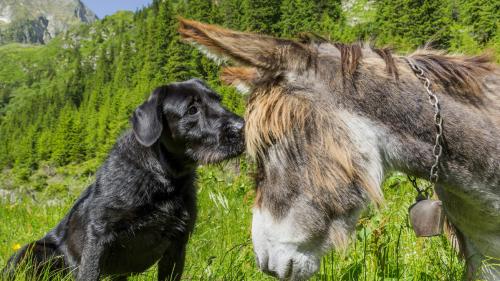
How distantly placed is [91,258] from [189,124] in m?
1.13

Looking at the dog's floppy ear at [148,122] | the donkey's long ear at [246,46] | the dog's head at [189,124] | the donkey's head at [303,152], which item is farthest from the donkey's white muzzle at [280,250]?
the dog's floppy ear at [148,122]

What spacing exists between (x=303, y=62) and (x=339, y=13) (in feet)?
205

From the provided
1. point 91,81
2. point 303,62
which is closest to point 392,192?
point 303,62

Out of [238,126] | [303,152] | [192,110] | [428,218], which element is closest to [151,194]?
[192,110]

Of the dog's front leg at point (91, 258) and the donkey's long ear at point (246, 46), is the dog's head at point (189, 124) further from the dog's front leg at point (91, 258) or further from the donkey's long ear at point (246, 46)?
the donkey's long ear at point (246, 46)

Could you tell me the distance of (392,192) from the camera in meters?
5.47

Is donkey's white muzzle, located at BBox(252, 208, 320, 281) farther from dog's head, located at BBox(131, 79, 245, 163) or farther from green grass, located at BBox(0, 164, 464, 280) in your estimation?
dog's head, located at BBox(131, 79, 245, 163)

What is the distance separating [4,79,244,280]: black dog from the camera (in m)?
3.39

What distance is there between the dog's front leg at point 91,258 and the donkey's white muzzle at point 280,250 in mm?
1696

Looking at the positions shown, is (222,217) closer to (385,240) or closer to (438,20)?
(385,240)

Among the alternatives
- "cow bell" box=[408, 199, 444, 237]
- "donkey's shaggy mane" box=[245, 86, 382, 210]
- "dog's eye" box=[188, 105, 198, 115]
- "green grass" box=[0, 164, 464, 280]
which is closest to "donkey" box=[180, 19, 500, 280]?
"donkey's shaggy mane" box=[245, 86, 382, 210]

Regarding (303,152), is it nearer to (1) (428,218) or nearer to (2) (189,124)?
(1) (428,218)

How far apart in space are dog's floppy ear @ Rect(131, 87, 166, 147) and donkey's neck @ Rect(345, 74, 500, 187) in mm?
1795

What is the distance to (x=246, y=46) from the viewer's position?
5.90ft
